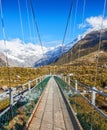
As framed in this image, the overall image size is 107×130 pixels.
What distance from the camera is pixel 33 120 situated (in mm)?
9836

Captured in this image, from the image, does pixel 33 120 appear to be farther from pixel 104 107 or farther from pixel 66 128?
pixel 104 107

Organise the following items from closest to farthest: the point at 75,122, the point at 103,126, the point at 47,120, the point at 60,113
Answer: the point at 103,126
the point at 75,122
the point at 47,120
the point at 60,113

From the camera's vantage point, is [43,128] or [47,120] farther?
[47,120]

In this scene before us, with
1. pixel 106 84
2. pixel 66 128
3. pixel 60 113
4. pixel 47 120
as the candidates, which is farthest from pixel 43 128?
pixel 106 84

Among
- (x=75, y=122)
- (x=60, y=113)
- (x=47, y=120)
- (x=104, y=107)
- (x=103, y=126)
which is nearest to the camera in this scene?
(x=103, y=126)

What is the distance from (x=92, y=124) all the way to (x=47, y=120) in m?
2.89

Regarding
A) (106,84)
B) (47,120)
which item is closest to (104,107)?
(47,120)

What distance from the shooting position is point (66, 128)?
8.49 meters

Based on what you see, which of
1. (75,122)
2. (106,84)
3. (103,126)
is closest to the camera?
(103,126)

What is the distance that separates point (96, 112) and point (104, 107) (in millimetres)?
10598

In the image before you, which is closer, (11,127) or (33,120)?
(11,127)

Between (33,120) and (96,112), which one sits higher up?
(96,112)

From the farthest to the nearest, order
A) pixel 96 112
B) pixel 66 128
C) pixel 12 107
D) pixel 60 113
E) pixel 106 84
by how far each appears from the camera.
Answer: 1. pixel 106 84
2. pixel 60 113
3. pixel 66 128
4. pixel 12 107
5. pixel 96 112

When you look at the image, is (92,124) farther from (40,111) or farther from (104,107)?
(104,107)
